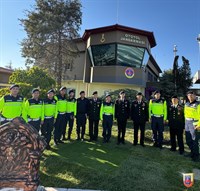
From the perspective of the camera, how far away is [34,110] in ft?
19.3

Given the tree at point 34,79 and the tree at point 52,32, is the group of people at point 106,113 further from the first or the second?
the tree at point 52,32

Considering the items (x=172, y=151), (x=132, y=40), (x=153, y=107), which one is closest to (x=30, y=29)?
(x=132, y=40)

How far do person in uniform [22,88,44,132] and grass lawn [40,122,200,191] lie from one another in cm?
107

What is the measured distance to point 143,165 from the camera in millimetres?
5352

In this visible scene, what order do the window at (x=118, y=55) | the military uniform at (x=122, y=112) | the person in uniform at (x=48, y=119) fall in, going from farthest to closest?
1. the window at (x=118, y=55)
2. the military uniform at (x=122, y=112)
3. the person in uniform at (x=48, y=119)

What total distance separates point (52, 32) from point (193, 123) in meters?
15.6

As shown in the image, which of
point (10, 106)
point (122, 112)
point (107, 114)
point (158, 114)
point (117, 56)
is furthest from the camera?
point (117, 56)

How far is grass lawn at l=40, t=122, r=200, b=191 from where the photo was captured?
4133 mm

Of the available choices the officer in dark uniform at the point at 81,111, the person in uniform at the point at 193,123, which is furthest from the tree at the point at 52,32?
the person in uniform at the point at 193,123

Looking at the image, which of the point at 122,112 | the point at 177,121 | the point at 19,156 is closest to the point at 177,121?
the point at 177,121

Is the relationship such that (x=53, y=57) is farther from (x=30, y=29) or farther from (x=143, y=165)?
(x=143, y=165)

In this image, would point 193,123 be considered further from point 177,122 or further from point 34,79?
point 34,79

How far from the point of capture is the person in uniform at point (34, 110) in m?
5.80

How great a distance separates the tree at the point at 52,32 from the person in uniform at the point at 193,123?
1380cm
